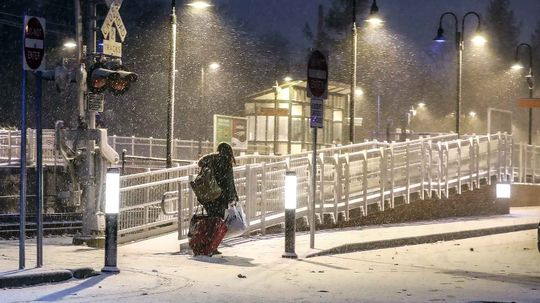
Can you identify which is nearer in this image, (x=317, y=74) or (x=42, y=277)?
(x=42, y=277)

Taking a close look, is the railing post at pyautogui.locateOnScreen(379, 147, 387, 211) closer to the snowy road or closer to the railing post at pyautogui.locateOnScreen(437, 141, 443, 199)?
the railing post at pyautogui.locateOnScreen(437, 141, 443, 199)

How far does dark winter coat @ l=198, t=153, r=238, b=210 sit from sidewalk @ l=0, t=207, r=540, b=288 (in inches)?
35.5

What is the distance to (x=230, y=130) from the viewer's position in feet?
100

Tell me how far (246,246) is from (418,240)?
389 cm

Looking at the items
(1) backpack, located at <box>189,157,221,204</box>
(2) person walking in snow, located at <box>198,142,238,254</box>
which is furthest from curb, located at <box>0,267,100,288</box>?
(2) person walking in snow, located at <box>198,142,238,254</box>

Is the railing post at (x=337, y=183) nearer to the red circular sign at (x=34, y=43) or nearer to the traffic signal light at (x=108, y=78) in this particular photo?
the traffic signal light at (x=108, y=78)

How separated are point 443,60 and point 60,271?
124402 mm

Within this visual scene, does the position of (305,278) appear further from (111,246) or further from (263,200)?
(263,200)

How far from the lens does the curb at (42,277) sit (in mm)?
10484

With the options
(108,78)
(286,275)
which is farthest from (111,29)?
(286,275)

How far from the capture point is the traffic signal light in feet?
51.5

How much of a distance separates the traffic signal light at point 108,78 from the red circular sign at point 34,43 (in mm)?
4274

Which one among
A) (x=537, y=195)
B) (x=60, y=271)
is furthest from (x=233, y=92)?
(x=60, y=271)

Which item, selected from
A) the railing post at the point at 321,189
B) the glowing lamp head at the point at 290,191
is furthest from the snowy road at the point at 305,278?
the railing post at the point at 321,189
